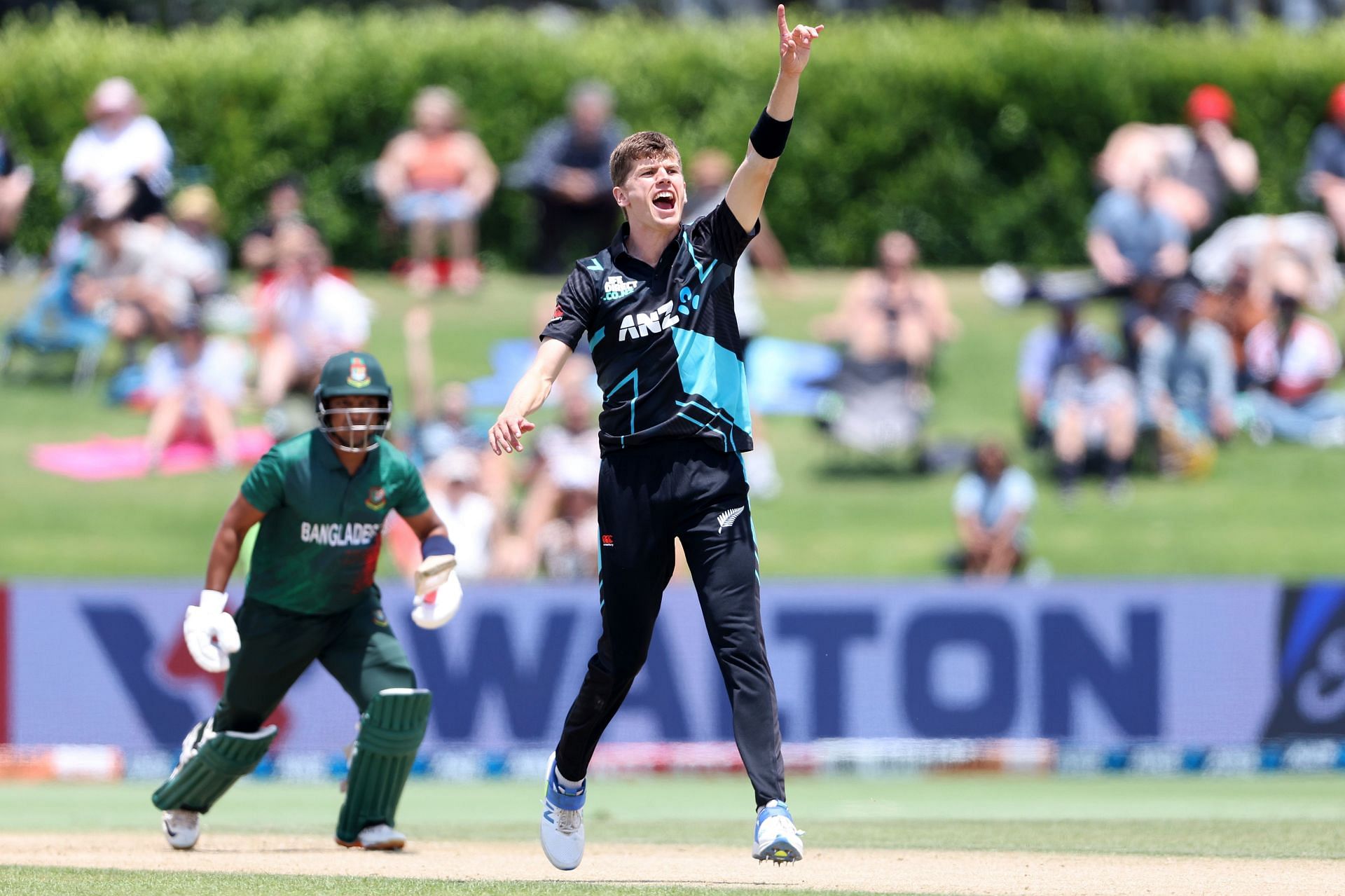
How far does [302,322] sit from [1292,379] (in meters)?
8.74

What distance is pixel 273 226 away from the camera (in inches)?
730

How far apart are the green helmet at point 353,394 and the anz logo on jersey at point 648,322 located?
1.46 m

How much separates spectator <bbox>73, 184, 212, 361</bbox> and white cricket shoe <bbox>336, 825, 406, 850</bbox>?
1037 cm

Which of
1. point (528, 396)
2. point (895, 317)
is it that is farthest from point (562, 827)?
point (895, 317)

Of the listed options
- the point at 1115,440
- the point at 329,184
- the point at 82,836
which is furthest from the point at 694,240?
the point at 329,184

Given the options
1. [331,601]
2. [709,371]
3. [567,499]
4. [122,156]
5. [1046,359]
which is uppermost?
[122,156]

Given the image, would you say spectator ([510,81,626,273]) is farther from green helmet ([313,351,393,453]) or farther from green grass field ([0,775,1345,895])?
green helmet ([313,351,393,453])

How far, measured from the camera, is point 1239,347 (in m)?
17.9

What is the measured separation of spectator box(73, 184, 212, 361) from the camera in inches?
698

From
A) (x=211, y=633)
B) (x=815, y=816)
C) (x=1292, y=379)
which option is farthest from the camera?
(x=1292, y=379)

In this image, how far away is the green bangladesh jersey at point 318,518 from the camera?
769cm

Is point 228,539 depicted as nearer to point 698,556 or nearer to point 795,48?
point 698,556

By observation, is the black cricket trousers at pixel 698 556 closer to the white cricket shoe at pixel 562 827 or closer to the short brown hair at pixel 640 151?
the white cricket shoe at pixel 562 827

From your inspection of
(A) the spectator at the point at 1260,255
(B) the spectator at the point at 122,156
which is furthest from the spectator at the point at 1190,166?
(B) the spectator at the point at 122,156
